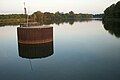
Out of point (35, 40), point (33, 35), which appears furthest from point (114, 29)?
point (33, 35)

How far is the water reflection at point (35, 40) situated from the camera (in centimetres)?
2939

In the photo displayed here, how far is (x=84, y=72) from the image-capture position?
56.7ft

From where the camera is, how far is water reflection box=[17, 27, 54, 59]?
2939cm

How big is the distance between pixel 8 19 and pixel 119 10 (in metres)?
81.6

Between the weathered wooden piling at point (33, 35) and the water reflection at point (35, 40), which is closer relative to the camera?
the water reflection at point (35, 40)

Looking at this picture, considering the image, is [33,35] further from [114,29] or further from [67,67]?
[114,29]

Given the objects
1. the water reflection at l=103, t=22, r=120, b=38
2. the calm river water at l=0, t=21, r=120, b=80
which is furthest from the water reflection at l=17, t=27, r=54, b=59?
the water reflection at l=103, t=22, r=120, b=38

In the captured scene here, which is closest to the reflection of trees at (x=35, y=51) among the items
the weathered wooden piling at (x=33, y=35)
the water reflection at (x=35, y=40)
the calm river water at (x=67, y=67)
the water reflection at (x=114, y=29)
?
the water reflection at (x=35, y=40)

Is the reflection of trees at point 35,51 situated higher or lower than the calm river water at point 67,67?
lower

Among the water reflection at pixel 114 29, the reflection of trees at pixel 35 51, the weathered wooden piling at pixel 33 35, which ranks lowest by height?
the reflection of trees at pixel 35 51

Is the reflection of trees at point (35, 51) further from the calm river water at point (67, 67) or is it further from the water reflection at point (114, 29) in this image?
the water reflection at point (114, 29)

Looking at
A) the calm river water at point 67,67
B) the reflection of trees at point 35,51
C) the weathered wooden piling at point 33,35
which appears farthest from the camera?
the weathered wooden piling at point 33,35

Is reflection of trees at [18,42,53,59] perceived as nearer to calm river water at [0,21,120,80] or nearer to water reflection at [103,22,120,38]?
calm river water at [0,21,120,80]

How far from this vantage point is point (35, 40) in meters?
32.3
